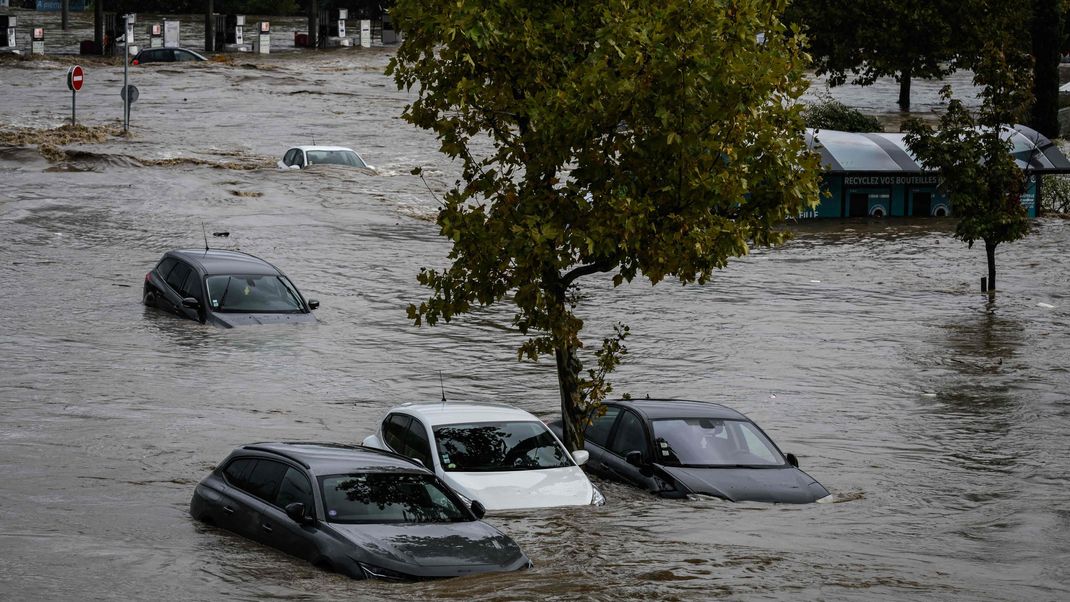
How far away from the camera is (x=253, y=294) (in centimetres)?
2319

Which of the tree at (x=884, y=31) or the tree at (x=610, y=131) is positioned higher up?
the tree at (x=884, y=31)

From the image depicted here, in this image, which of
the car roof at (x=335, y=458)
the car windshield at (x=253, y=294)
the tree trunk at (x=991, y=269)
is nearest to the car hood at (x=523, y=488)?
the car roof at (x=335, y=458)

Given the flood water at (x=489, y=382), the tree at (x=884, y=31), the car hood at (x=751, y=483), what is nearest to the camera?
the flood water at (x=489, y=382)

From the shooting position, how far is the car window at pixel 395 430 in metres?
14.1

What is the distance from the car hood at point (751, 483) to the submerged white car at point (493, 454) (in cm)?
100

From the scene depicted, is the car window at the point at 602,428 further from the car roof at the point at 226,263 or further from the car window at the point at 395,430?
the car roof at the point at 226,263

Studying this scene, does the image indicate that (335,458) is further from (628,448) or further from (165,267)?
(165,267)

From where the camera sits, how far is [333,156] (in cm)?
4269

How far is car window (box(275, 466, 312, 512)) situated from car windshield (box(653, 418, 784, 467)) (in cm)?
442

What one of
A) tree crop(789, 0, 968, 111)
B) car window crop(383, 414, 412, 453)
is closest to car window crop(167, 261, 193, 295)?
car window crop(383, 414, 412, 453)

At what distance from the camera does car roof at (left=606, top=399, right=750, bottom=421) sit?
49.1ft

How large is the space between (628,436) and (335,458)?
14.3 ft

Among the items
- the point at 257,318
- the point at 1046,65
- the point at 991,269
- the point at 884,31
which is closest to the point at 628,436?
the point at 257,318

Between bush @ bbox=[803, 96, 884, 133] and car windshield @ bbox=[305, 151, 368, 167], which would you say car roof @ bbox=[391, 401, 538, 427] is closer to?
car windshield @ bbox=[305, 151, 368, 167]
